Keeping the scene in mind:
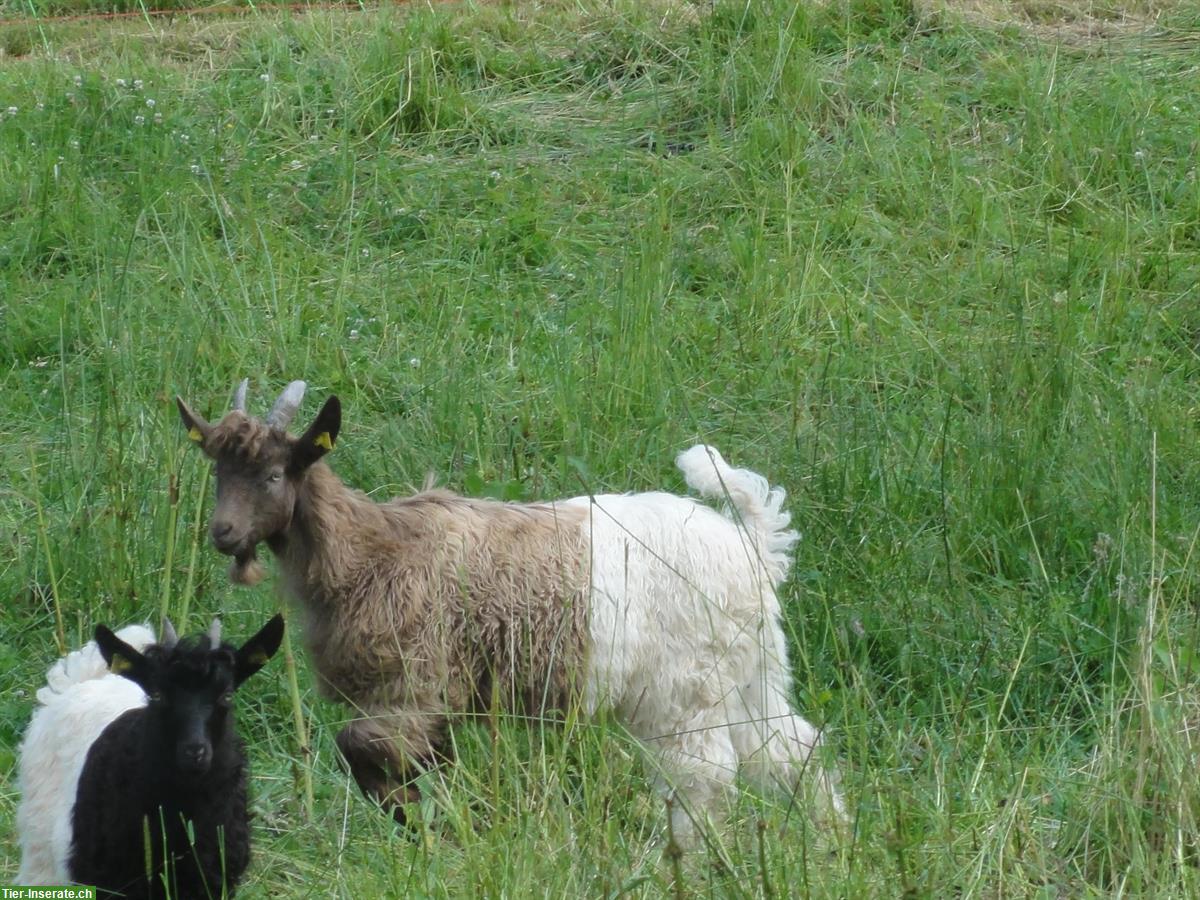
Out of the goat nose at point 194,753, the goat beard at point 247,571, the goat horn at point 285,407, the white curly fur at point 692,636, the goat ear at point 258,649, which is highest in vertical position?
the goat horn at point 285,407

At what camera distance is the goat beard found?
5266 mm

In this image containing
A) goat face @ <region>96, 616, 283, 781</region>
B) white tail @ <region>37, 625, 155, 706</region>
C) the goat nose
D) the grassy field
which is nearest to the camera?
the goat nose

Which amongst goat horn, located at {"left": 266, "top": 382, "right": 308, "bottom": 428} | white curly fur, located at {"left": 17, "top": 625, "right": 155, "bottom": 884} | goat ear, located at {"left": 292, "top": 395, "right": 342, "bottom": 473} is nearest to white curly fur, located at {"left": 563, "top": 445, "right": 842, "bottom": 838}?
goat ear, located at {"left": 292, "top": 395, "right": 342, "bottom": 473}

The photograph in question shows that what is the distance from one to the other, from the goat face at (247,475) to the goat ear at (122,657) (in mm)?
966

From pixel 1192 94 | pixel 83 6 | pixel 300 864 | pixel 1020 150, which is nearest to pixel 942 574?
pixel 300 864

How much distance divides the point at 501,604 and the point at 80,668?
1254 mm

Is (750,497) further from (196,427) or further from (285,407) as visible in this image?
(196,427)

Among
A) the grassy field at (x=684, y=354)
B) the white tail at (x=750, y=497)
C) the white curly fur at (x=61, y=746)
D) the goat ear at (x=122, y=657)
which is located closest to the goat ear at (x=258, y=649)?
the goat ear at (x=122, y=657)

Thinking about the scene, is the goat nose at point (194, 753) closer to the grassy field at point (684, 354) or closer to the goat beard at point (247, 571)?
the grassy field at point (684, 354)

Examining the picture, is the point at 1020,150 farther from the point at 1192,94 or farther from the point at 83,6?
the point at 83,6

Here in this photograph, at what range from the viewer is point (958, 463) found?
652 centimetres

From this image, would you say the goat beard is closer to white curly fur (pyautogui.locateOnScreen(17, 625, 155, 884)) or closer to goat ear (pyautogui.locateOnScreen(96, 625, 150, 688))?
white curly fur (pyautogui.locateOnScreen(17, 625, 155, 884))

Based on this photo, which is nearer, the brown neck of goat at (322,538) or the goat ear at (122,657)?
the goat ear at (122,657)

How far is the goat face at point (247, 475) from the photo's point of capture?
5133 mm
